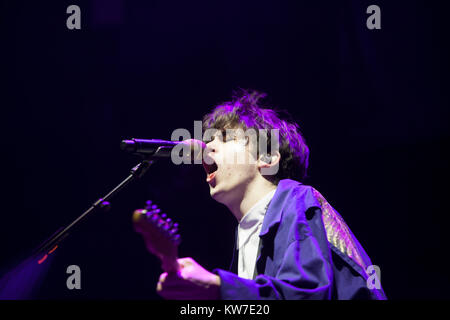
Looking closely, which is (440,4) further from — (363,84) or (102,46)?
(102,46)

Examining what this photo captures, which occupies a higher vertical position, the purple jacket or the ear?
the ear

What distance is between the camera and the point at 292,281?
49.2 inches

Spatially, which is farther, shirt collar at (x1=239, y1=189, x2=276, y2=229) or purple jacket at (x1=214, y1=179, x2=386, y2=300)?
shirt collar at (x1=239, y1=189, x2=276, y2=229)

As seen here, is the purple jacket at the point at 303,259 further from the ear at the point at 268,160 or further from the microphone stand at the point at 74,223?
the microphone stand at the point at 74,223

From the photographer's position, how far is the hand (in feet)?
3.79

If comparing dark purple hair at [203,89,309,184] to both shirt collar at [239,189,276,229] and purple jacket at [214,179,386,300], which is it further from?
purple jacket at [214,179,386,300]

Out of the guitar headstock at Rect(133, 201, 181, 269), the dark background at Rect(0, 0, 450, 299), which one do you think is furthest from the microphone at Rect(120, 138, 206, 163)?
the dark background at Rect(0, 0, 450, 299)

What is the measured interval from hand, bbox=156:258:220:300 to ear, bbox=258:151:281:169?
92cm

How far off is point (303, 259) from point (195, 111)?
2.01 m

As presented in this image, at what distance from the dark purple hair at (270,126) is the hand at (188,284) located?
0.98 meters

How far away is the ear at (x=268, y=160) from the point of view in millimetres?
2021

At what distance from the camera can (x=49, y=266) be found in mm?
2859

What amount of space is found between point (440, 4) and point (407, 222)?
159 centimetres
